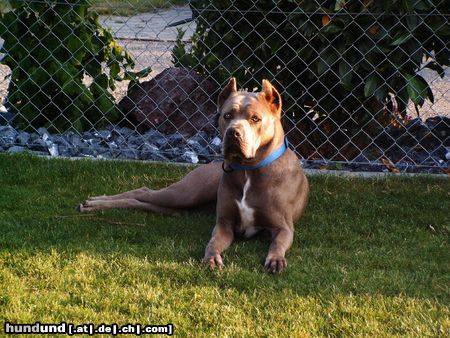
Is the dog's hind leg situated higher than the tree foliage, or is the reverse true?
the tree foliage

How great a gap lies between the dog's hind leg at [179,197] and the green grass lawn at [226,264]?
93 mm

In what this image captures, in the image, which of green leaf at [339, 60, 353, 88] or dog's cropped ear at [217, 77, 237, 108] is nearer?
Result: dog's cropped ear at [217, 77, 237, 108]

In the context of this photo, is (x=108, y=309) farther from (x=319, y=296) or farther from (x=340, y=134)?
(x=340, y=134)

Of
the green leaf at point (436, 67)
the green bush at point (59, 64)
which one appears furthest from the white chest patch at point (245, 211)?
the green bush at point (59, 64)

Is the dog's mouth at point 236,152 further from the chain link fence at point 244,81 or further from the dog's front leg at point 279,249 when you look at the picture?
the chain link fence at point 244,81

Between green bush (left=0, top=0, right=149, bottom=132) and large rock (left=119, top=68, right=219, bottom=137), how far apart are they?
0.66 feet

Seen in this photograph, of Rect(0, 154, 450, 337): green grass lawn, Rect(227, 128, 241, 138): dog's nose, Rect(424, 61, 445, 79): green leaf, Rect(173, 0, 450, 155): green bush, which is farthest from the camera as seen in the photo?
Rect(424, 61, 445, 79): green leaf

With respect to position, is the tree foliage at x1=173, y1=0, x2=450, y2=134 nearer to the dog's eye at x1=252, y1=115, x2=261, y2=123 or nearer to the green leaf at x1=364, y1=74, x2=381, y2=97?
the green leaf at x1=364, y1=74, x2=381, y2=97

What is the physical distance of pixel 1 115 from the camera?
7043 mm

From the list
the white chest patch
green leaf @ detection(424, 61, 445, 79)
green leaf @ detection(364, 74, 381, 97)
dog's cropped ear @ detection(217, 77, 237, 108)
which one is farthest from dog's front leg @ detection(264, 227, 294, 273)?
green leaf @ detection(424, 61, 445, 79)

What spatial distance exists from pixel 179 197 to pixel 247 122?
0.89 metres

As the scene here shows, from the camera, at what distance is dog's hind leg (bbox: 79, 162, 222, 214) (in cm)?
529

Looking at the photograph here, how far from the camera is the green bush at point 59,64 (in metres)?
6.62

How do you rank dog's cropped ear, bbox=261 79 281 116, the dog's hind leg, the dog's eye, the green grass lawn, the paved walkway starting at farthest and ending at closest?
the paved walkway
the dog's hind leg
dog's cropped ear, bbox=261 79 281 116
the dog's eye
the green grass lawn
